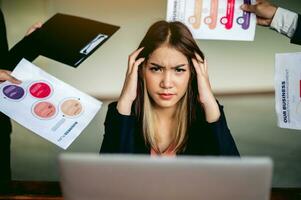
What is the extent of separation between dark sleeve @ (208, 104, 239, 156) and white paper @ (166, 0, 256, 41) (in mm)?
291

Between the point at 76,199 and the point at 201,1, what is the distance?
93cm

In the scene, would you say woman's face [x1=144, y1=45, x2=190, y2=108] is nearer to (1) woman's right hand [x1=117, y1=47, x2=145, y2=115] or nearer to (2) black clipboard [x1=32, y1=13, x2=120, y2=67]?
(1) woman's right hand [x1=117, y1=47, x2=145, y2=115]

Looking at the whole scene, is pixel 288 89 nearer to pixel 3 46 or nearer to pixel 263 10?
pixel 263 10

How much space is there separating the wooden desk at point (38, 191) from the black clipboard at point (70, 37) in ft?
1.62

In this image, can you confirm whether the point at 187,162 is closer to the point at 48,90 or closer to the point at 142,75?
the point at 142,75

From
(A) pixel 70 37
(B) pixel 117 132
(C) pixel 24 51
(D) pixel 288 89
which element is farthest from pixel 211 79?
(C) pixel 24 51

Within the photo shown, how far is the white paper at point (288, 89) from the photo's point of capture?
173 cm

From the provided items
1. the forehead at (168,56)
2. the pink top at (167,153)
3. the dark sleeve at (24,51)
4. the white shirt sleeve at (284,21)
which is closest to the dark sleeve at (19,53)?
the dark sleeve at (24,51)

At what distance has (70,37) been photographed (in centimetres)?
178

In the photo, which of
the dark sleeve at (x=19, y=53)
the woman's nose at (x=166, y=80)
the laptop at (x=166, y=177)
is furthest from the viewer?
the dark sleeve at (x=19, y=53)

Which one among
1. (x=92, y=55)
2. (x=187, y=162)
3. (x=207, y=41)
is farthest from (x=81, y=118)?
(x=187, y=162)

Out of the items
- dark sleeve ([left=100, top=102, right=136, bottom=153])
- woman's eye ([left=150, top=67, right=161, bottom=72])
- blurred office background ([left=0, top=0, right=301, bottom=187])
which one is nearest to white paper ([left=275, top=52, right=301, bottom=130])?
blurred office background ([left=0, top=0, right=301, bottom=187])

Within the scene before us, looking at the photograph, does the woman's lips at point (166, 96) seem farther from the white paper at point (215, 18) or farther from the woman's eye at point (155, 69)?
the white paper at point (215, 18)

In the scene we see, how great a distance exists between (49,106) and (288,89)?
3.08ft
